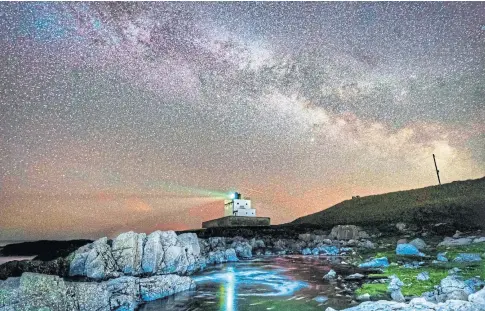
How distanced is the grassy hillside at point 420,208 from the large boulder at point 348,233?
9154mm

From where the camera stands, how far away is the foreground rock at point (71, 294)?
28.1ft

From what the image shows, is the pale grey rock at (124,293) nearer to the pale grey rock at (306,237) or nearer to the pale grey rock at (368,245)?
the pale grey rock at (368,245)

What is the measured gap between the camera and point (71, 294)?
9711 millimetres

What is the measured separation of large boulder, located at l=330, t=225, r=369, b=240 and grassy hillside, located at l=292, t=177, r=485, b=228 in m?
9.15

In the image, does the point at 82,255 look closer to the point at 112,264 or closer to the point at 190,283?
the point at 112,264

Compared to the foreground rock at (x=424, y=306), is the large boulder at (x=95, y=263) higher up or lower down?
higher up

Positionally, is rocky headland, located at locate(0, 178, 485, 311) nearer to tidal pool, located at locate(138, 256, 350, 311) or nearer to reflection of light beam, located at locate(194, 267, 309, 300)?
tidal pool, located at locate(138, 256, 350, 311)

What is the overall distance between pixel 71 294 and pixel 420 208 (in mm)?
69635

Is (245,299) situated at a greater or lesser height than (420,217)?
lesser

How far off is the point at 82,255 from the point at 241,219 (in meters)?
45.9

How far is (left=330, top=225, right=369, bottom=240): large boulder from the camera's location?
47.7 meters

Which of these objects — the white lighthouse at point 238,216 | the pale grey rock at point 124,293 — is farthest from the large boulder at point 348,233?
the pale grey rock at point 124,293

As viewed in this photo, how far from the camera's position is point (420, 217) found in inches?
2248

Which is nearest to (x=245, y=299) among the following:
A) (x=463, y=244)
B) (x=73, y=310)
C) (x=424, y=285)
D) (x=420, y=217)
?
(x=73, y=310)
